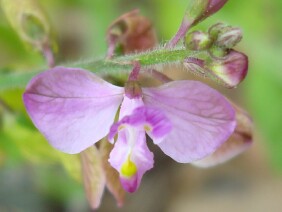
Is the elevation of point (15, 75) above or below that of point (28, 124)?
above

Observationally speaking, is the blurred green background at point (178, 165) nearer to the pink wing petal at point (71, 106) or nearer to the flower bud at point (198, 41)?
the pink wing petal at point (71, 106)

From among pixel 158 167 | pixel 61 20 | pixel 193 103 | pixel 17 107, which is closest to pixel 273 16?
pixel 158 167

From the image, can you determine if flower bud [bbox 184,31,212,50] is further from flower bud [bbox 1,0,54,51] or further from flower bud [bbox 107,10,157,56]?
flower bud [bbox 1,0,54,51]

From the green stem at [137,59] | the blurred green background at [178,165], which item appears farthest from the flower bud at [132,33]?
the blurred green background at [178,165]

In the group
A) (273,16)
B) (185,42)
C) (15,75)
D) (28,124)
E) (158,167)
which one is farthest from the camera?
(158,167)

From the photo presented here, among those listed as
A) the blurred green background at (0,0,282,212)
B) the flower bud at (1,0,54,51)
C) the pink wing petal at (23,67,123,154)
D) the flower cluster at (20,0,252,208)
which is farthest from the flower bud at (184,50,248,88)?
the blurred green background at (0,0,282,212)

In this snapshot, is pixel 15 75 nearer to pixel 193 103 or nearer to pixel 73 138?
pixel 73 138
